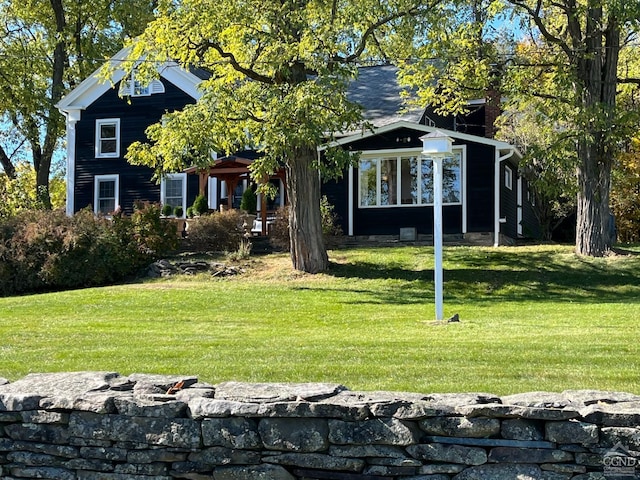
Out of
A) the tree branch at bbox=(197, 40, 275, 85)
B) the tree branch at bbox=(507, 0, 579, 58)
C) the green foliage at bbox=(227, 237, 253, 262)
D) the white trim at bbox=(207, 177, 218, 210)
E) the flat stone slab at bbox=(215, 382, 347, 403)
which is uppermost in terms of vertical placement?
the tree branch at bbox=(507, 0, 579, 58)

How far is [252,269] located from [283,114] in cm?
467

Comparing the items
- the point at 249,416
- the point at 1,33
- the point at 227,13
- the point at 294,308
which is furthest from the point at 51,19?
the point at 249,416

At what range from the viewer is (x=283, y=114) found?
16062 mm

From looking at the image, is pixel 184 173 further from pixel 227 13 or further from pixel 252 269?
pixel 227 13

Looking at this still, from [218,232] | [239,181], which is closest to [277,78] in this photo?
[218,232]

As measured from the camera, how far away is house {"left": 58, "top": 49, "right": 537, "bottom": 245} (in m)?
22.5

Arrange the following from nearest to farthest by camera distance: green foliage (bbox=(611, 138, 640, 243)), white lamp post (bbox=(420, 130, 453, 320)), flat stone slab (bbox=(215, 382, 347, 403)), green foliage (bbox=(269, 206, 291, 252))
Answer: flat stone slab (bbox=(215, 382, 347, 403)) < white lamp post (bbox=(420, 130, 453, 320)) < green foliage (bbox=(269, 206, 291, 252)) < green foliage (bbox=(611, 138, 640, 243))

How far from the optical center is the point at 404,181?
23.1 metres

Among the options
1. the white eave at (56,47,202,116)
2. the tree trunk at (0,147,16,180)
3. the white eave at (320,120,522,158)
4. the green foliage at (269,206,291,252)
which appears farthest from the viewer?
the tree trunk at (0,147,16,180)

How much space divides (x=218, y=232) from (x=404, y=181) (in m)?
5.94

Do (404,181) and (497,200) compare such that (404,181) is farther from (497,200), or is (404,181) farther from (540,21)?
(540,21)

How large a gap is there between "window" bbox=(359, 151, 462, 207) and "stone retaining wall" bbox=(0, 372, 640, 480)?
18.2m

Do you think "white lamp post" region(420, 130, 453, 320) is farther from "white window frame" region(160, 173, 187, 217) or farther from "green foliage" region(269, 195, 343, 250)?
"white window frame" region(160, 173, 187, 217)

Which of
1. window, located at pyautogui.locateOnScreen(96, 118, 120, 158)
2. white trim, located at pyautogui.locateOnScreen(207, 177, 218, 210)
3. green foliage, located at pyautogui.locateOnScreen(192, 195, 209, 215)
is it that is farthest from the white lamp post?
window, located at pyautogui.locateOnScreen(96, 118, 120, 158)
